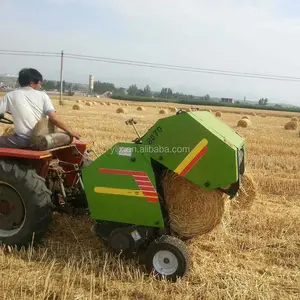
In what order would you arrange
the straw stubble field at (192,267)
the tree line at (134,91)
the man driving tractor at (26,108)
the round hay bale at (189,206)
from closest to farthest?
Answer: the straw stubble field at (192,267) → the round hay bale at (189,206) → the man driving tractor at (26,108) → the tree line at (134,91)

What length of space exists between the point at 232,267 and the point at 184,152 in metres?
1.18

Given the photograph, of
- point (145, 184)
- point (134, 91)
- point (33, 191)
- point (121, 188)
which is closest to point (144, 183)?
point (145, 184)

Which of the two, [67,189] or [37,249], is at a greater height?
[67,189]

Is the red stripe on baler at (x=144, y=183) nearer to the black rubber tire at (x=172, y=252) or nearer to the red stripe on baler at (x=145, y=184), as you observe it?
the red stripe on baler at (x=145, y=184)

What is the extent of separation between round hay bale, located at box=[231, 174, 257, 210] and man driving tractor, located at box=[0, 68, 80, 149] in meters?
1.96

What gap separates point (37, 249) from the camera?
4.21 meters

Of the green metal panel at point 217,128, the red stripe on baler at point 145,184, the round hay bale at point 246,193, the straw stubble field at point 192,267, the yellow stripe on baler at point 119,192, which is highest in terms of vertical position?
the green metal panel at point 217,128

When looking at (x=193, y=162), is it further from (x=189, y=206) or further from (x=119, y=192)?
(x=119, y=192)

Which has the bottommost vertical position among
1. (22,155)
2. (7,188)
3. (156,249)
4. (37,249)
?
(37,249)

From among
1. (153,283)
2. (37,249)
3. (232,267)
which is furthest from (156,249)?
(37,249)

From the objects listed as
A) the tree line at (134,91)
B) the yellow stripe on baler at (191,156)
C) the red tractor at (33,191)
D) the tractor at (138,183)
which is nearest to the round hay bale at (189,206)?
the tractor at (138,183)

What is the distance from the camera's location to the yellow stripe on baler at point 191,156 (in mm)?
3531

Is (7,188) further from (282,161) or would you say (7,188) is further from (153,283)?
(282,161)

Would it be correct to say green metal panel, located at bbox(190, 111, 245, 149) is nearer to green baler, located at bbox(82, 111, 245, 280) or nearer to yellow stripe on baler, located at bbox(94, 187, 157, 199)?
green baler, located at bbox(82, 111, 245, 280)
